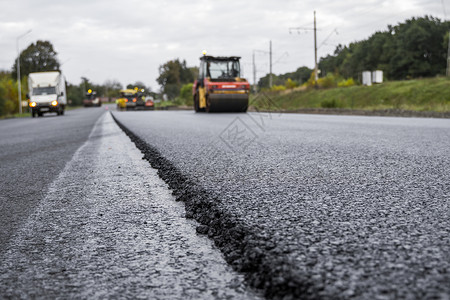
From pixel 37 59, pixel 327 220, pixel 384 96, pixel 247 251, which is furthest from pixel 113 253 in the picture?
pixel 37 59

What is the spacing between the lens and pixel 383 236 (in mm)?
1552

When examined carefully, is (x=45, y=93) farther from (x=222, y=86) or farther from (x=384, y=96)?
(x=384, y=96)

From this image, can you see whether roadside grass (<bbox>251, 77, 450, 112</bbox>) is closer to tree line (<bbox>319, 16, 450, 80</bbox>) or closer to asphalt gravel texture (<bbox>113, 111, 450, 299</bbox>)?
tree line (<bbox>319, 16, 450, 80</bbox>)

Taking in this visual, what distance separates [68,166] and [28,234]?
91.4 inches

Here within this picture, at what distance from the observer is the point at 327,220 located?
1.79 m

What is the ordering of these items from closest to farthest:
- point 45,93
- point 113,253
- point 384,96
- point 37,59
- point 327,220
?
A: point 113,253 < point 327,220 < point 384,96 < point 45,93 < point 37,59

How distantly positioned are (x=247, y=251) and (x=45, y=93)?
3178 cm

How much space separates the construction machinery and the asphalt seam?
56.3 feet

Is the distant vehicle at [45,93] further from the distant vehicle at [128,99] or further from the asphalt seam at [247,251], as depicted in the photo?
the asphalt seam at [247,251]

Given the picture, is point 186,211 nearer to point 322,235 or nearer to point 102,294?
point 322,235

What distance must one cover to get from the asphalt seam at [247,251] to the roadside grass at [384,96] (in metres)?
20.9

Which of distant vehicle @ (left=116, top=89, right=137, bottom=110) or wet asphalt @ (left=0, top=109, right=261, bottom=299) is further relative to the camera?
distant vehicle @ (left=116, top=89, right=137, bottom=110)

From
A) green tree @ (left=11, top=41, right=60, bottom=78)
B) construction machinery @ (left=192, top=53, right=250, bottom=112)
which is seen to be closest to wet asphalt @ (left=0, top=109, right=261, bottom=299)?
construction machinery @ (left=192, top=53, right=250, bottom=112)

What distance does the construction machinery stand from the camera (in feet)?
63.9
